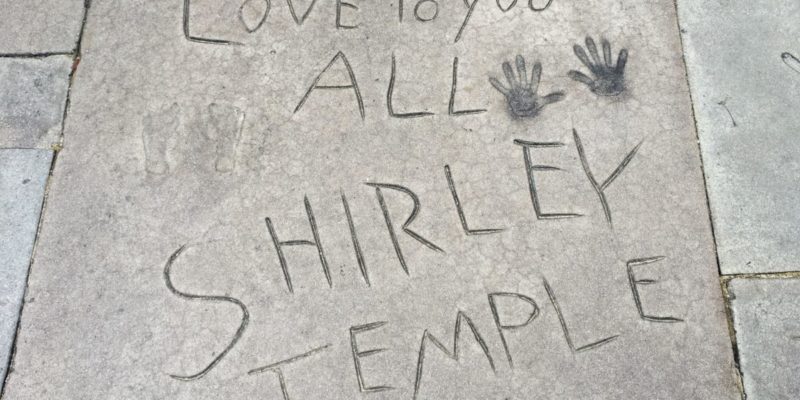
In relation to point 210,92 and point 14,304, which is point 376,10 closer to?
point 210,92

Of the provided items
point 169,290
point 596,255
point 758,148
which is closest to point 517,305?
point 596,255

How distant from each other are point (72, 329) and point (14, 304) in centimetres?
20

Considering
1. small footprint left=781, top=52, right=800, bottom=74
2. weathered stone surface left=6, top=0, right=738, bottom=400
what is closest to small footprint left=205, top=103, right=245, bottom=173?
weathered stone surface left=6, top=0, right=738, bottom=400

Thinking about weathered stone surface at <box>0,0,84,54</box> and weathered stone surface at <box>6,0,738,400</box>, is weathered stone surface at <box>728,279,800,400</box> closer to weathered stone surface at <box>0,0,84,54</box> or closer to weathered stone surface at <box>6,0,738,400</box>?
weathered stone surface at <box>6,0,738,400</box>

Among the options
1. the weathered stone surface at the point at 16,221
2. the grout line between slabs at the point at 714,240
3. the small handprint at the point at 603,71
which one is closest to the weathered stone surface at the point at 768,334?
the grout line between slabs at the point at 714,240

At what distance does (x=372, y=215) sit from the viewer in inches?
75.1

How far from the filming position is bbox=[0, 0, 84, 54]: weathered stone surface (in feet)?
6.99

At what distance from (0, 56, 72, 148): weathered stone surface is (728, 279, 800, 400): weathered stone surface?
216 cm

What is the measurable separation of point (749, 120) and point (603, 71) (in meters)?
0.47

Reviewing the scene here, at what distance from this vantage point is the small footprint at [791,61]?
2018mm

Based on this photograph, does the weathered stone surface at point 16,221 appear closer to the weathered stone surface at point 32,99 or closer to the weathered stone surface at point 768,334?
Answer: the weathered stone surface at point 32,99

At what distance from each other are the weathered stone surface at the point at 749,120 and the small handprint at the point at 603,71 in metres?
0.22

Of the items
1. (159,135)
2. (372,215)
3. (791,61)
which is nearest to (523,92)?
(372,215)

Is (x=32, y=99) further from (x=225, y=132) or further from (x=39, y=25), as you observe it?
(x=225, y=132)
